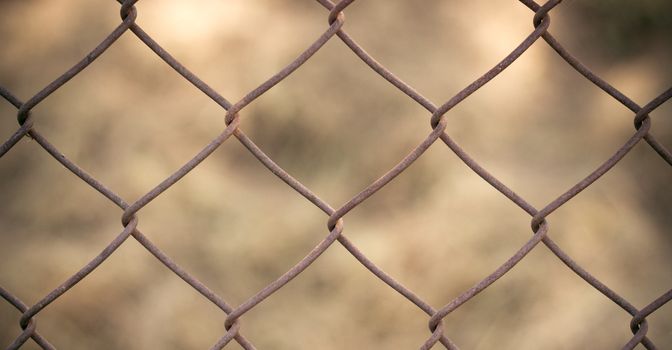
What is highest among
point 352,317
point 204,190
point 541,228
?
point 204,190

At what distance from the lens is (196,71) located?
90.3 inches

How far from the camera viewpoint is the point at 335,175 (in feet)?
7.26

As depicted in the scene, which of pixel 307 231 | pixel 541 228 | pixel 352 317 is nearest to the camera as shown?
pixel 541 228

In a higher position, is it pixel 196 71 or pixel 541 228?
pixel 196 71

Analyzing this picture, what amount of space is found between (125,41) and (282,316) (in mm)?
1034

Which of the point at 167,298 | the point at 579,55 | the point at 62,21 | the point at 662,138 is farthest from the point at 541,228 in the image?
the point at 62,21

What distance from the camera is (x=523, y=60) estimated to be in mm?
2410

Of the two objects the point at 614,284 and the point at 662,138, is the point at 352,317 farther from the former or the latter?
the point at 662,138

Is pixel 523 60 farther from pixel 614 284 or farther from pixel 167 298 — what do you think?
pixel 167 298

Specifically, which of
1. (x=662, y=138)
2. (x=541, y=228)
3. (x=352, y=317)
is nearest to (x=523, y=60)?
(x=662, y=138)

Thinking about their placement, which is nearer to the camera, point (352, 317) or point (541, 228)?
point (541, 228)

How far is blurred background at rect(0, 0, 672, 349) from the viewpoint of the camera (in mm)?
1967

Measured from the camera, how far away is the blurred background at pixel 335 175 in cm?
197

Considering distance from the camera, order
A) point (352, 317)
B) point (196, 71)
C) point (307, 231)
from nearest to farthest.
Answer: point (352, 317) < point (307, 231) < point (196, 71)
